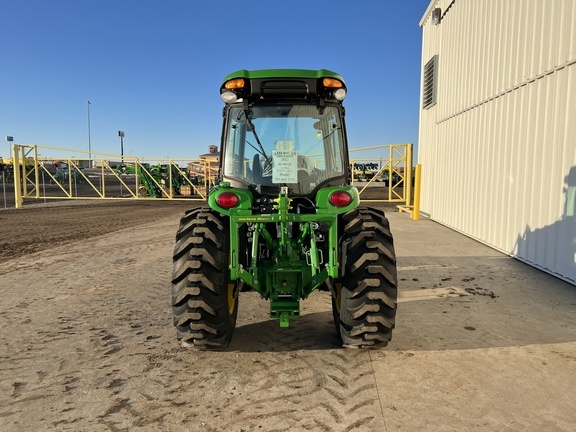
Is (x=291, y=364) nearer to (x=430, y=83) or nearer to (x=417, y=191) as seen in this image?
(x=417, y=191)

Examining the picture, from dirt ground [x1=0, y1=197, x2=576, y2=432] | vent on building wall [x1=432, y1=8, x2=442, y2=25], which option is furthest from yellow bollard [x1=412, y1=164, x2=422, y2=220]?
dirt ground [x1=0, y1=197, x2=576, y2=432]

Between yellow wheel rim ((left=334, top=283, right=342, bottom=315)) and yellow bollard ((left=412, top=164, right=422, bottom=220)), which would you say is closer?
yellow wheel rim ((left=334, top=283, right=342, bottom=315))

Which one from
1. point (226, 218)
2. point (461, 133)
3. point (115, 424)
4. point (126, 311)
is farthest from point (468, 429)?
point (461, 133)

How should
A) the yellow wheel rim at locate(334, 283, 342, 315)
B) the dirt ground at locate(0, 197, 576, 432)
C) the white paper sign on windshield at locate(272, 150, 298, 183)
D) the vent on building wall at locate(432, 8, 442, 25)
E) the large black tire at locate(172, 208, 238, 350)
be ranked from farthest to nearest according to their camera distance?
the vent on building wall at locate(432, 8, 442, 25)
the yellow wheel rim at locate(334, 283, 342, 315)
the white paper sign on windshield at locate(272, 150, 298, 183)
the large black tire at locate(172, 208, 238, 350)
the dirt ground at locate(0, 197, 576, 432)

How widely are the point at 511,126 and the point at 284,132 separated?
18.5 ft

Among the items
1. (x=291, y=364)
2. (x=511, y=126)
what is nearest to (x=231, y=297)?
(x=291, y=364)

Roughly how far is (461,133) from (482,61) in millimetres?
1911

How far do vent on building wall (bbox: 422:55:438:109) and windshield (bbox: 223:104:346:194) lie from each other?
1019 centimetres

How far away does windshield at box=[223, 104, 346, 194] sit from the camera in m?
4.17

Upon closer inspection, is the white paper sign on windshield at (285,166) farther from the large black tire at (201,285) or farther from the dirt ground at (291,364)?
the dirt ground at (291,364)

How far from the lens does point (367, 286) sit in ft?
11.6

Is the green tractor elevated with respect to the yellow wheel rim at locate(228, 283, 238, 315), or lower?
elevated

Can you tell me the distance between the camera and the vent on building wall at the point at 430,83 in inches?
517

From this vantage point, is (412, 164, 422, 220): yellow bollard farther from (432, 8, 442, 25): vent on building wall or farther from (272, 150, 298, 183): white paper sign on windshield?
(272, 150, 298, 183): white paper sign on windshield
